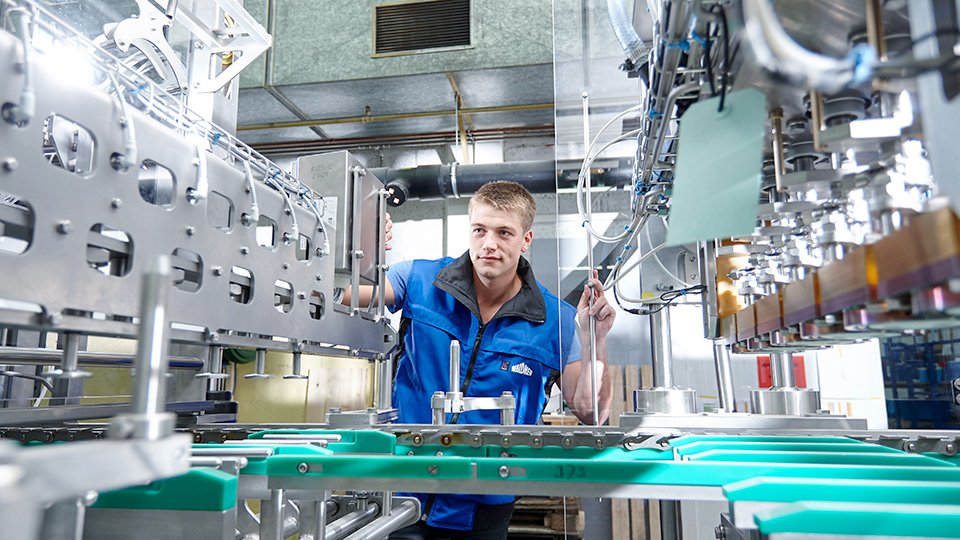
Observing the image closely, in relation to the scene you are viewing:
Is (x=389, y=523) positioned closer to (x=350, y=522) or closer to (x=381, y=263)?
(x=350, y=522)

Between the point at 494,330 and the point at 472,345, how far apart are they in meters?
0.09

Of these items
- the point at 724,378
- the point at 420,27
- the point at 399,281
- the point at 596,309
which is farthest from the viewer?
the point at 420,27

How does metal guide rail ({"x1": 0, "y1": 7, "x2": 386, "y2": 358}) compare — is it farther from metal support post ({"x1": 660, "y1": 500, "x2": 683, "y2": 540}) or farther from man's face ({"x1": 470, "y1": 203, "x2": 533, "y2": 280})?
metal support post ({"x1": 660, "y1": 500, "x2": 683, "y2": 540})

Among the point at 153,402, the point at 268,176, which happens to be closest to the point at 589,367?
the point at 268,176

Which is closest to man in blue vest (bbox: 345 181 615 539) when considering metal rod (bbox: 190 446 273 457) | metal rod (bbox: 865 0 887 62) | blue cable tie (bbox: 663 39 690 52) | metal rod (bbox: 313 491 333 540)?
metal rod (bbox: 313 491 333 540)

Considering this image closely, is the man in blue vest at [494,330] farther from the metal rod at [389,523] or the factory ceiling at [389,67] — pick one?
the factory ceiling at [389,67]

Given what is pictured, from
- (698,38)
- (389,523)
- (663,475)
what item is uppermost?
(698,38)

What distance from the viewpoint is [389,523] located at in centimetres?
116

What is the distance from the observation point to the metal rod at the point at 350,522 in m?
1.09

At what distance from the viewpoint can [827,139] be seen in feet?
2.09

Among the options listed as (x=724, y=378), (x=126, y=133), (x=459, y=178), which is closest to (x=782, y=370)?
(x=724, y=378)

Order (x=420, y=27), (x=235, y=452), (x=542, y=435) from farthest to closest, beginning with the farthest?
(x=420, y=27)
(x=542, y=435)
(x=235, y=452)

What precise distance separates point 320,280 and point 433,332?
2.48ft

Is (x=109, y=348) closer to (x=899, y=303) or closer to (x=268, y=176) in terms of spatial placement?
(x=268, y=176)
